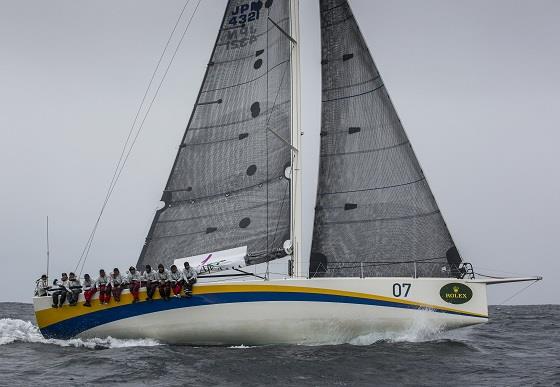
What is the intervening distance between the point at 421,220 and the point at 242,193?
4.84m

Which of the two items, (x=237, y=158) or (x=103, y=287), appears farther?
(x=237, y=158)

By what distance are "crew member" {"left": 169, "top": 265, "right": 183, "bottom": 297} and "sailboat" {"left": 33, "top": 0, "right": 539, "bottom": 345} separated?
36 centimetres

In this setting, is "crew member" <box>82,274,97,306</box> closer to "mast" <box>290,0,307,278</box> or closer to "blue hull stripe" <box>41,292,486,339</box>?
"blue hull stripe" <box>41,292,486,339</box>

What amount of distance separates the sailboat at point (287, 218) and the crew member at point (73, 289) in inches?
12.9

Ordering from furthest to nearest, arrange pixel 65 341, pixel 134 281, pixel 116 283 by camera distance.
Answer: pixel 65 341
pixel 116 283
pixel 134 281

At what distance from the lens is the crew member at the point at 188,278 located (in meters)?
17.5

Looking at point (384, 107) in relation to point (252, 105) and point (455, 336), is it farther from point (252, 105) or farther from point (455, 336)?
point (455, 336)

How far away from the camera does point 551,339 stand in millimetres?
22719

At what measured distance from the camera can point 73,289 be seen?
19141 millimetres

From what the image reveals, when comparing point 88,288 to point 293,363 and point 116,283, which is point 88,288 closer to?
point 116,283

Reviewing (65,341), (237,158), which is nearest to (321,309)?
(237,158)

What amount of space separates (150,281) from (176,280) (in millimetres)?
701

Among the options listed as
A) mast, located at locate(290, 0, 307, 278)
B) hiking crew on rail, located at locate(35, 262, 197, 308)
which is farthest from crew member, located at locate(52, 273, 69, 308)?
mast, located at locate(290, 0, 307, 278)

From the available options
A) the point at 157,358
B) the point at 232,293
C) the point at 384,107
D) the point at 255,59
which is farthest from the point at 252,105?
the point at 157,358
